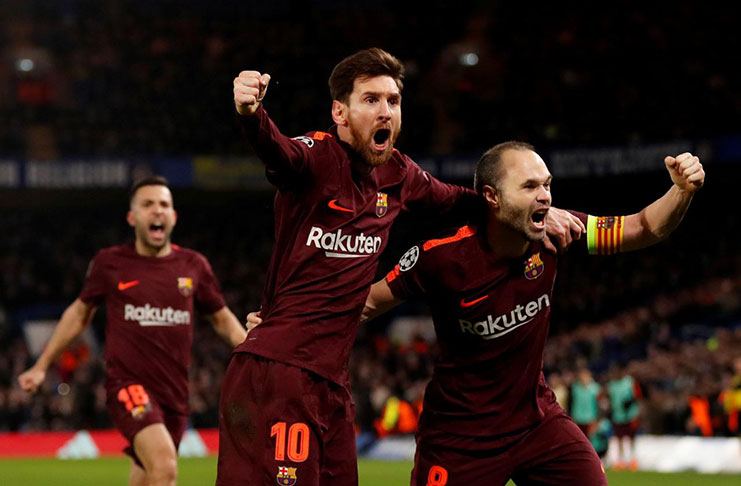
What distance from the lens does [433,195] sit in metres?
5.87

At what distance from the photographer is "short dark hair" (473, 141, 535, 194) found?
574 cm

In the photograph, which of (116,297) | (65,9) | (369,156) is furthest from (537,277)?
(65,9)

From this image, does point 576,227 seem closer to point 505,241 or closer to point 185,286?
point 505,241

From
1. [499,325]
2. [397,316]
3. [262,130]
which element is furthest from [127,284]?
[397,316]

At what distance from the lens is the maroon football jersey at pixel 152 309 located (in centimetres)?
843

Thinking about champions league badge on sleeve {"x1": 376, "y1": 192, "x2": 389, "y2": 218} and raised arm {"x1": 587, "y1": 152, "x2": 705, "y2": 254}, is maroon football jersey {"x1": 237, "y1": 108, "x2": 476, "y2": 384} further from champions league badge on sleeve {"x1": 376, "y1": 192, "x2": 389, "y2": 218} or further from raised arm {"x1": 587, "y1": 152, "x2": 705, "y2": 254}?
raised arm {"x1": 587, "y1": 152, "x2": 705, "y2": 254}

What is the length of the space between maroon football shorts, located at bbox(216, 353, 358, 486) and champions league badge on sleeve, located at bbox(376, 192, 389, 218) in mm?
836

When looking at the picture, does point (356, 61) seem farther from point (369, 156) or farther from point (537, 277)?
point (537, 277)

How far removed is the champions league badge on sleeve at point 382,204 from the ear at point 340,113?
0.39m

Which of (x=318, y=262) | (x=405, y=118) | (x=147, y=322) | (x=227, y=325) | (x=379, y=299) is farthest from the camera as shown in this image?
(x=405, y=118)

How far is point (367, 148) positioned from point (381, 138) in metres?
0.10

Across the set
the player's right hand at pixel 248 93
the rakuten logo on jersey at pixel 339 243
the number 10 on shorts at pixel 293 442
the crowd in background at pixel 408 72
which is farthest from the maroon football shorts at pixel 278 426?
the crowd in background at pixel 408 72

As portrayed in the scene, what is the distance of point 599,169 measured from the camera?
27.3 meters

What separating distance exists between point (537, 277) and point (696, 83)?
21.7 metres
